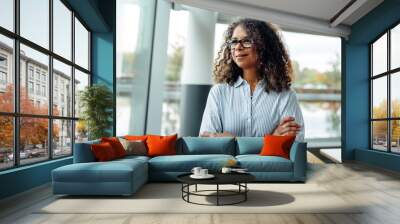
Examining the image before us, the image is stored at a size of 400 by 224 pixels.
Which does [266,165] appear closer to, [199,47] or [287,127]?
[287,127]

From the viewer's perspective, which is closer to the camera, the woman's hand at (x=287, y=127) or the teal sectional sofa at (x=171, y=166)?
the teal sectional sofa at (x=171, y=166)

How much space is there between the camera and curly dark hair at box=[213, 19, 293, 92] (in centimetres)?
802

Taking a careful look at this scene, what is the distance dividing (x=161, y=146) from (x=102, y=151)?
3.89 ft

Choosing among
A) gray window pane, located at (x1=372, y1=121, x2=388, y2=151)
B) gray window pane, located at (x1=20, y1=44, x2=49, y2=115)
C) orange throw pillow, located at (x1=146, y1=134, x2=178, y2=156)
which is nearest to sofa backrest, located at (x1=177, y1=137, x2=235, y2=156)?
orange throw pillow, located at (x1=146, y1=134, x2=178, y2=156)

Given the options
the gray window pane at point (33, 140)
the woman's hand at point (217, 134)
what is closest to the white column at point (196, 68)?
the woman's hand at point (217, 134)

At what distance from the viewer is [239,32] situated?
27.3 feet

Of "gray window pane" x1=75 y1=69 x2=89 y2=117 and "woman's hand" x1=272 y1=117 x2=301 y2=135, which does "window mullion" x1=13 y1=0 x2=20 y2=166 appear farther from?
"woman's hand" x1=272 y1=117 x2=301 y2=135

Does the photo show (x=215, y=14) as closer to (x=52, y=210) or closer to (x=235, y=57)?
(x=235, y=57)

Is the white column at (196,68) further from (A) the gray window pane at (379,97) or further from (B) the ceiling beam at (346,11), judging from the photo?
(A) the gray window pane at (379,97)

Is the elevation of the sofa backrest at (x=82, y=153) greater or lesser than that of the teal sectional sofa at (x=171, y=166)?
greater

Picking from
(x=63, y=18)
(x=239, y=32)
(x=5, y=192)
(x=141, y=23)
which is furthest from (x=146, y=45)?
(x=5, y=192)

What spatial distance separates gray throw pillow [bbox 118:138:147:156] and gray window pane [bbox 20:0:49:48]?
1.86 m

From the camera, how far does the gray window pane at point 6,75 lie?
469 cm

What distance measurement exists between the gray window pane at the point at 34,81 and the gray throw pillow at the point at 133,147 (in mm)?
1247
